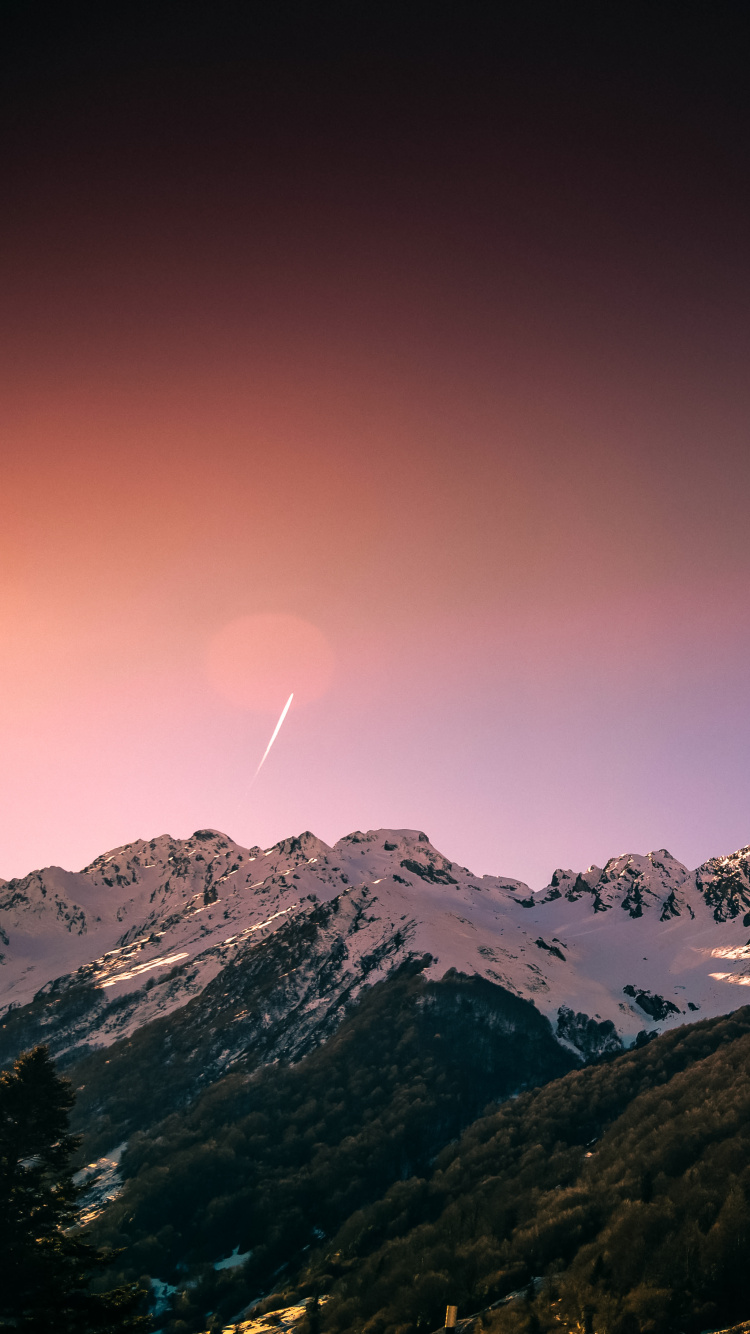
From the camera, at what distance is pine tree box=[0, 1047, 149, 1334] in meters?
38.5

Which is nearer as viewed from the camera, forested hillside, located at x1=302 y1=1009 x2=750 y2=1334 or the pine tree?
the pine tree

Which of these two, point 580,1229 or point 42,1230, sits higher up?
point 42,1230

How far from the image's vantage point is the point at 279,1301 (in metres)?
144

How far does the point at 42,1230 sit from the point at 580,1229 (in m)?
132

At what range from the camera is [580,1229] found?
13300cm

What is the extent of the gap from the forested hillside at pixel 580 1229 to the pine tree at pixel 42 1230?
10150cm

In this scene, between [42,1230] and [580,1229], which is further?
[580,1229]

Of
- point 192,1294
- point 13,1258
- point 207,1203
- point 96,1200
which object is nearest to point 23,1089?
point 13,1258

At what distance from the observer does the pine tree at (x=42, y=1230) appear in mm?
38531

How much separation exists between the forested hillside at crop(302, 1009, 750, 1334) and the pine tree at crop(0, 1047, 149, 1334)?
101495 millimetres

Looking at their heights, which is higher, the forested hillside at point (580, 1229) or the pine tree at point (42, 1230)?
the pine tree at point (42, 1230)

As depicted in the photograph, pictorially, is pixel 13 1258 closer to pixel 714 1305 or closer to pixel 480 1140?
pixel 714 1305

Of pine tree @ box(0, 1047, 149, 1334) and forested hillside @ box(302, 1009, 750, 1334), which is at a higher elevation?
pine tree @ box(0, 1047, 149, 1334)

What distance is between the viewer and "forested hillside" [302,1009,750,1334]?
111025mm
